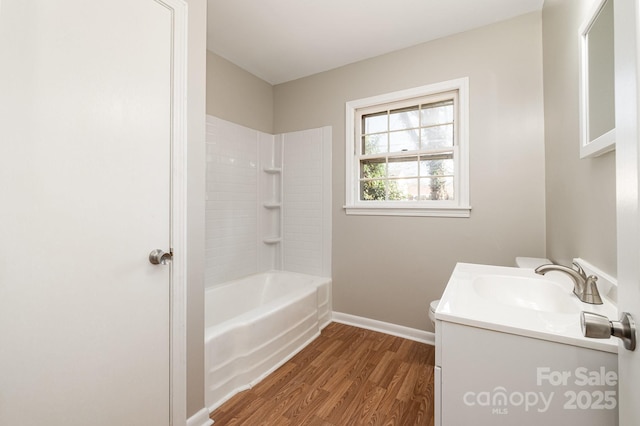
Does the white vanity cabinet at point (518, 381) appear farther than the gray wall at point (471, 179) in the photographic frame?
No

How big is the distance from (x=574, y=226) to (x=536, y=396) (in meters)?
1.05

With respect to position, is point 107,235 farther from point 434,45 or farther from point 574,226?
point 434,45

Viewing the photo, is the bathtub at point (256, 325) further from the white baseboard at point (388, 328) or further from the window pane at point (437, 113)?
the window pane at point (437, 113)

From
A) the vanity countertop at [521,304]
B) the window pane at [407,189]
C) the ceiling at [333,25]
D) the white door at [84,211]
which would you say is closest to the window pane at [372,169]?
the window pane at [407,189]

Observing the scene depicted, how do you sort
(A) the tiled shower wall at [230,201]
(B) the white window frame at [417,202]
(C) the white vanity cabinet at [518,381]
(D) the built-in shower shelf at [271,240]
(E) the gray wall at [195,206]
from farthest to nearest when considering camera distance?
1. (D) the built-in shower shelf at [271,240]
2. (A) the tiled shower wall at [230,201]
3. (B) the white window frame at [417,202]
4. (E) the gray wall at [195,206]
5. (C) the white vanity cabinet at [518,381]

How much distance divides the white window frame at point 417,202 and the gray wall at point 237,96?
967 mm

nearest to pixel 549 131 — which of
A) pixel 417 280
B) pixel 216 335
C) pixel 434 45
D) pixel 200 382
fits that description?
pixel 434 45

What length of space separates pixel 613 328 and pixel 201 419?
5.68 feet

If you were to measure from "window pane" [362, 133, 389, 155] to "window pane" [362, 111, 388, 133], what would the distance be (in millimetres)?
59

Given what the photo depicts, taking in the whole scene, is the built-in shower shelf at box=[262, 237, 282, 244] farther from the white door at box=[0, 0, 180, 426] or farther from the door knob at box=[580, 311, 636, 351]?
the door knob at box=[580, 311, 636, 351]

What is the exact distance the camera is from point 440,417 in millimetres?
882

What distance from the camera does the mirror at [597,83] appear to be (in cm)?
97

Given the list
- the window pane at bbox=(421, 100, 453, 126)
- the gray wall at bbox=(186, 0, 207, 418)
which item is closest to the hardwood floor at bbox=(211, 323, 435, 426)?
the gray wall at bbox=(186, 0, 207, 418)

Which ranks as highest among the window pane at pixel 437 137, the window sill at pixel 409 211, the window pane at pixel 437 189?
the window pane at pixel 437 137
